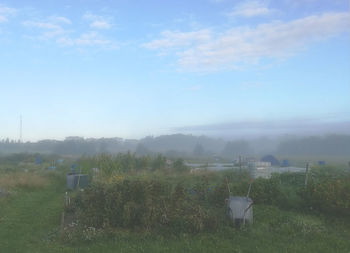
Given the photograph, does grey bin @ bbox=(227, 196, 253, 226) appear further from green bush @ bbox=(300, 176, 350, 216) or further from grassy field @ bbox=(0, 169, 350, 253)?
green bush @ bbox=(300, 176, 350, 216)

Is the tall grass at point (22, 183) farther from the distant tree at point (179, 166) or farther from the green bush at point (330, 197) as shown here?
the green bush at point (330, 197)

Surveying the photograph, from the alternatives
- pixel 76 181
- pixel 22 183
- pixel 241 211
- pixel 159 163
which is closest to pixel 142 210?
pixel 241 211

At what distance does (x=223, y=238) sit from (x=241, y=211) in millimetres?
775

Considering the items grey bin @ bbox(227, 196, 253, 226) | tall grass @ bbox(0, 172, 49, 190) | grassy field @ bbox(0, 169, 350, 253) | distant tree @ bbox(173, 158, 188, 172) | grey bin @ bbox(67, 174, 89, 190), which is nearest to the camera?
grassy field @ bbox(0, 169, 350, 253)

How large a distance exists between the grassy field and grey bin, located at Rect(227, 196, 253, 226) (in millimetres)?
204

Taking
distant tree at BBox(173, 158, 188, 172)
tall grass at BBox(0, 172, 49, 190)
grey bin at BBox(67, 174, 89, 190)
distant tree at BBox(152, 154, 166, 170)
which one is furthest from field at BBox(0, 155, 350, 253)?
distant tree at BBox(152, 154, 166, 170)

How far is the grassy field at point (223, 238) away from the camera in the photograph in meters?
4.80

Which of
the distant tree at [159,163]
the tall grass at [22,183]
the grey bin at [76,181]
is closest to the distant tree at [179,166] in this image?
the distant tree at [159,163]

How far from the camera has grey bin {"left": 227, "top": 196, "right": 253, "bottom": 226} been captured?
Result: 5.74m

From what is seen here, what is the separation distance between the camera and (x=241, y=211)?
5.77m

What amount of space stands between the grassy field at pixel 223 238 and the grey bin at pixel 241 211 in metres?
0.20

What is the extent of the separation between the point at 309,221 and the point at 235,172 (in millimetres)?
5139

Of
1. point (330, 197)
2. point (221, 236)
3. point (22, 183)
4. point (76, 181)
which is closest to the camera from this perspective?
point (221, 236)

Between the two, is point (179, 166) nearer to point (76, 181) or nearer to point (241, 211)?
point (76, 181)
